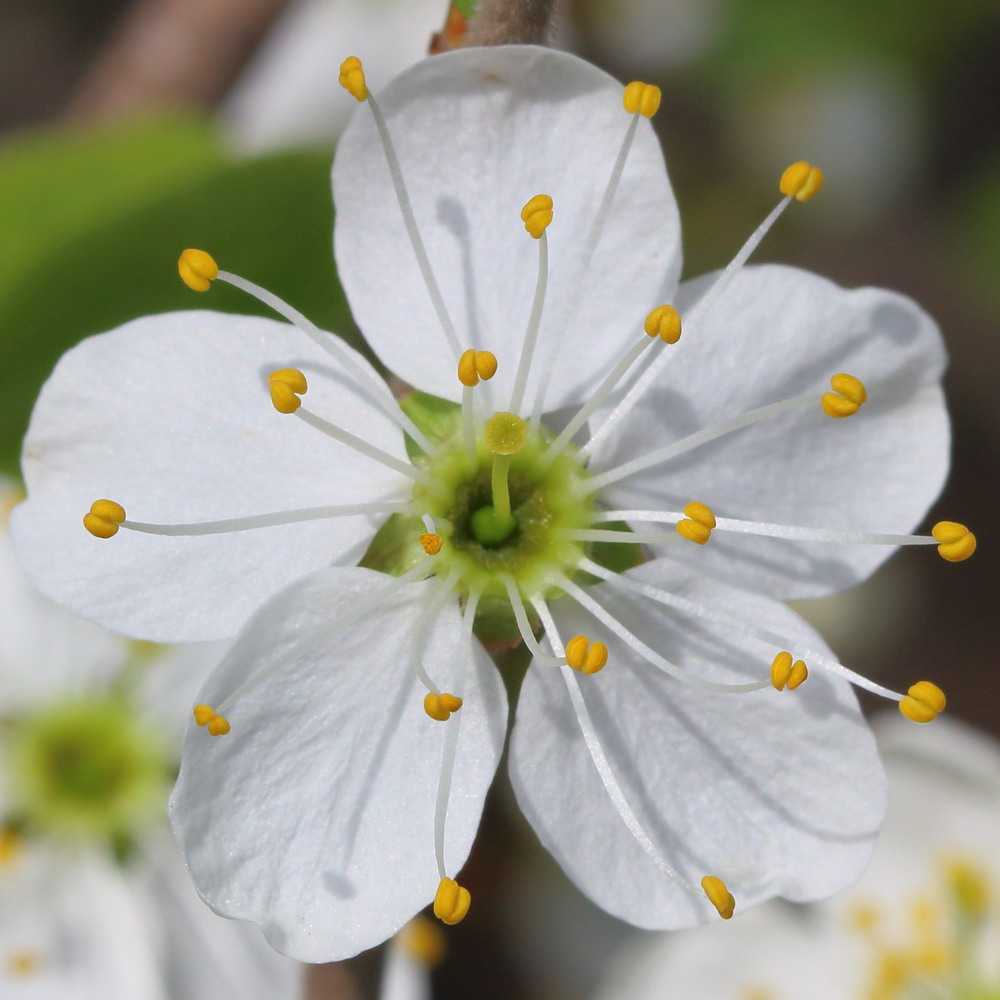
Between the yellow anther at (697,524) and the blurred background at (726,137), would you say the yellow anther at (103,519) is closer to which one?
the yellow anther at (697,524)

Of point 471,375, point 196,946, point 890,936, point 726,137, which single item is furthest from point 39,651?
point 726,137

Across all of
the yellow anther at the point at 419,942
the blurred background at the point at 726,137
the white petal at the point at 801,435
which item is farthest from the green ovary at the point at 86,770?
the white petal at the point at 801,435

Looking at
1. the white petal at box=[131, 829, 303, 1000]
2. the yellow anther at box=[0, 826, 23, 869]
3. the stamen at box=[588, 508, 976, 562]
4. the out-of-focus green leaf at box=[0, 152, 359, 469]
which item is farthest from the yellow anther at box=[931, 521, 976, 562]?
the yellow anther at box=[0, 826, 23, 869]

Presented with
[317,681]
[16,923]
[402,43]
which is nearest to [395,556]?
[317,681]

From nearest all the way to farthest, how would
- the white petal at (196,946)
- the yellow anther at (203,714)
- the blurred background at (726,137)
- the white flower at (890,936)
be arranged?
the yellow anther at (203,714)
the white petal at (196,946)
the white flower at (890,936)
the blurred background at (726,137)

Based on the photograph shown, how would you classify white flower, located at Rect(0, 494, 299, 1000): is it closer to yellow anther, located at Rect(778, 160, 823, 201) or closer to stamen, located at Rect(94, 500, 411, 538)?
stamen, located at Rect(94, 500, 411, 538)
